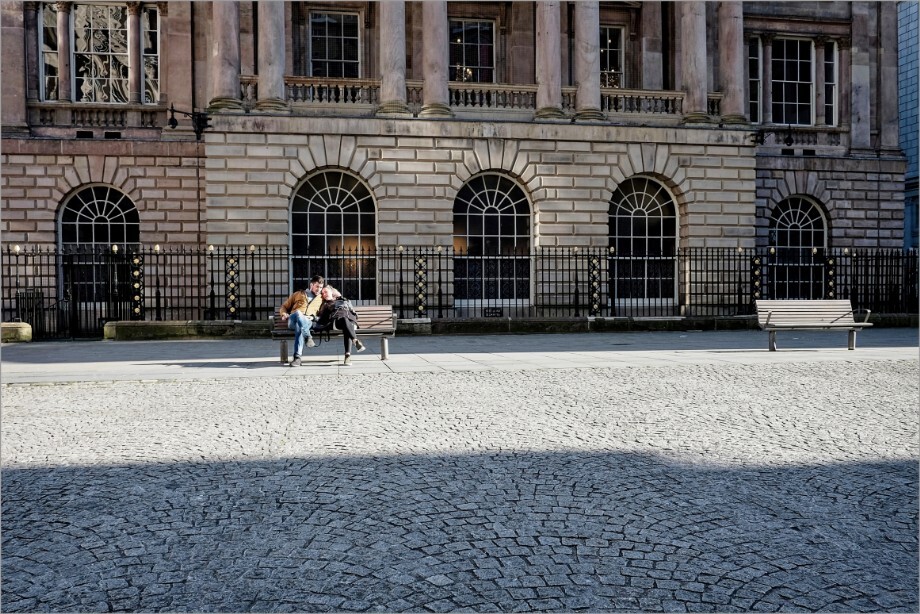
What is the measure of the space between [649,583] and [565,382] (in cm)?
586

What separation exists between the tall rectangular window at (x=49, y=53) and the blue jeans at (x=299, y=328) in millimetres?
15256

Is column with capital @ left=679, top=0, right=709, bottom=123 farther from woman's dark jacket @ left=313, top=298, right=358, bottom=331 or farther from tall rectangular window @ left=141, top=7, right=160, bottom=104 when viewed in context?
tall rectangular window @ left=141, top=7, right=160, bottom=104

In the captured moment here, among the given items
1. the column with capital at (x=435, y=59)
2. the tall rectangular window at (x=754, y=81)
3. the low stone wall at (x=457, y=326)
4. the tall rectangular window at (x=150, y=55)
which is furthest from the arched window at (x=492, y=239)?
the tall rectangular window at (x=150, y=55)

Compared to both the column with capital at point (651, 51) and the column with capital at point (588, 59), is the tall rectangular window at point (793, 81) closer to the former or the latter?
the column with capital at point (651, 51)

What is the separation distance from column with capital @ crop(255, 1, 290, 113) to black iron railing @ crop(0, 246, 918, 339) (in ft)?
13.5

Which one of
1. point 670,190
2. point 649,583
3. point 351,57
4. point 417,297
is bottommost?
point 649,583

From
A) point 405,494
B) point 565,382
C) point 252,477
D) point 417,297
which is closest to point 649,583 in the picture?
point 405,494

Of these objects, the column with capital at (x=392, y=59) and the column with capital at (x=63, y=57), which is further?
the column with capital at (x=63, y=57)

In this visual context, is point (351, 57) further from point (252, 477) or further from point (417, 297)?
point (252, 477)

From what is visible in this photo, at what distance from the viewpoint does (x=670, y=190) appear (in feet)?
71.9

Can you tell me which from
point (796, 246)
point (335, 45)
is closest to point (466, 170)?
point (335, 45)

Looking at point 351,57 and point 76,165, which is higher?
point 351,57

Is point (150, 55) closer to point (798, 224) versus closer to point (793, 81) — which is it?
point (793, 81)

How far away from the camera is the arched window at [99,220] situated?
68.7 feet
